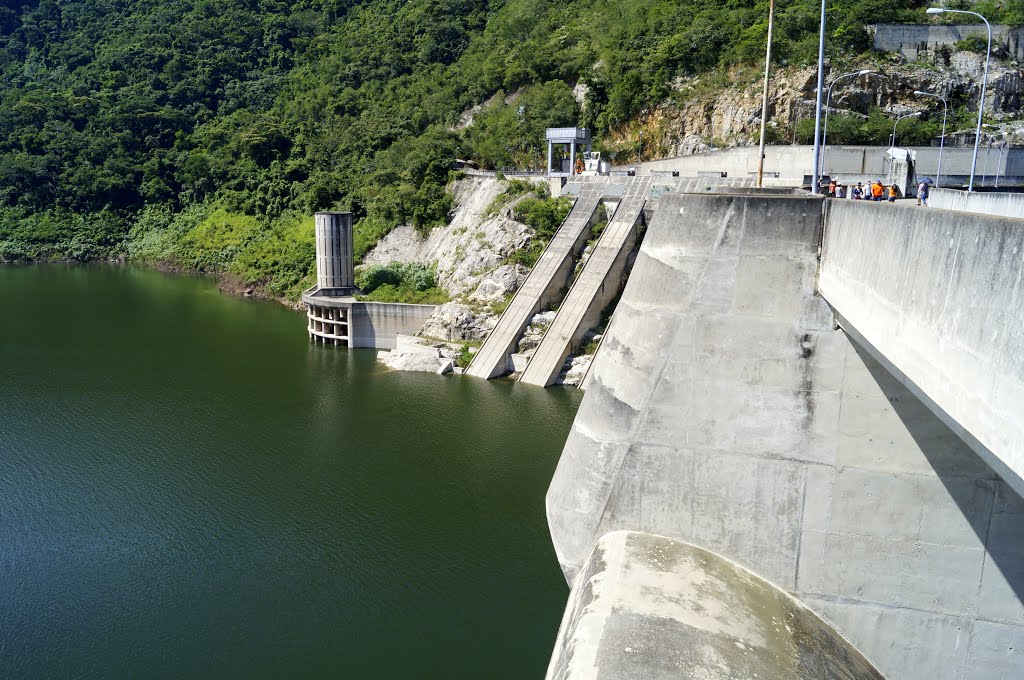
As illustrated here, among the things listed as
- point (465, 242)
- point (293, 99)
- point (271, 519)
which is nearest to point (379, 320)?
point (465, 242)

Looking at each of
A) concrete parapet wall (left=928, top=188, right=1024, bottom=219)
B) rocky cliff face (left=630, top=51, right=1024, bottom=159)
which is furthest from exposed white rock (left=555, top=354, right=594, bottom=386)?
rocky cliff face (left=630, top=51, right=1024, bottom=159)

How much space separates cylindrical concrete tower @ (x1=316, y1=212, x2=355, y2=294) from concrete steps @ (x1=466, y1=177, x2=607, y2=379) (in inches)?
385

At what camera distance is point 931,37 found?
1661 inches

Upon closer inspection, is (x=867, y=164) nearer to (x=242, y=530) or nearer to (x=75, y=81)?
(x=242, y=530)

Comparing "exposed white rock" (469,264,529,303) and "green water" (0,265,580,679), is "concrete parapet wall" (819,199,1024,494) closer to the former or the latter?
"green water" (0,265,580,679)

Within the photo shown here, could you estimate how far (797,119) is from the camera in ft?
139

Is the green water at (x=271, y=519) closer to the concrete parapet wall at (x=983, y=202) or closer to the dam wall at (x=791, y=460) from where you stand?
the dam wall at (x=791, y=460)

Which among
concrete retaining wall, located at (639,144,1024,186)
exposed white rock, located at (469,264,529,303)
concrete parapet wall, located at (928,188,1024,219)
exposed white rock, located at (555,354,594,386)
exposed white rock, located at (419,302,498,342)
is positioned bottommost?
exposed white rock, located at (555,354,594,386)

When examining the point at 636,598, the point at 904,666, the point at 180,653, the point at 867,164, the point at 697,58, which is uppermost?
the point at 697,58

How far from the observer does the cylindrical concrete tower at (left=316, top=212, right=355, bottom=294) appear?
127 feet

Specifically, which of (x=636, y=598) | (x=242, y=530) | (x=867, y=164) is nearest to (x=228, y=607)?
(x=242, y=530)

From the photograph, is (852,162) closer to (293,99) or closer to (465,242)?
(465,242)

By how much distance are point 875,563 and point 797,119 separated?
3631cm

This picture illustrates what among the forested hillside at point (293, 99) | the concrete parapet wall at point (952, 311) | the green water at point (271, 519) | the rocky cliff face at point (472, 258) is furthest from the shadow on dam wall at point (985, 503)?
the forested hillside at point (293, 99)
